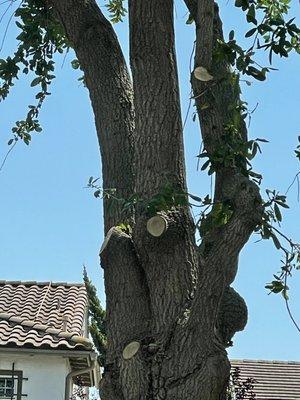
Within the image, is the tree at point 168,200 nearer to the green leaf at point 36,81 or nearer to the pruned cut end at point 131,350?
the pruned cut end at point 131,350

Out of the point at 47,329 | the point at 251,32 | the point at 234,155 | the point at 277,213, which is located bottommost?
the point at 277,213

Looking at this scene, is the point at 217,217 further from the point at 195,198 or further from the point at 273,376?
the point at 273,376

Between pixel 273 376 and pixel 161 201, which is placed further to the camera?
pixel 273 376

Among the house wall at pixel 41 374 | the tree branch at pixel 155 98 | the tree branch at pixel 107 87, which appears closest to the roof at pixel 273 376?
the house wall at pixel 41 374

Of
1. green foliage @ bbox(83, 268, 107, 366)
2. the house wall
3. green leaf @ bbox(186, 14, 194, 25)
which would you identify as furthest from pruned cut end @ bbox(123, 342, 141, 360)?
green foliage @ bbox(83, 268, 107, 366)

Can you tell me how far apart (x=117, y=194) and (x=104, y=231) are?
0.32 m

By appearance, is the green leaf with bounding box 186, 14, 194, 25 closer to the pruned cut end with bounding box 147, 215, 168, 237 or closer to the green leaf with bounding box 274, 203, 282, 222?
the pruned cut end with bounding box 147, 215, 168, 237

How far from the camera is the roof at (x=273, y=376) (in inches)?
928

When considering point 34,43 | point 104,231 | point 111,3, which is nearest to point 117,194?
point 104,231

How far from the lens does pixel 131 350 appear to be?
541cm

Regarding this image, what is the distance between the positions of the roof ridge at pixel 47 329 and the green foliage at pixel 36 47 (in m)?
6.54

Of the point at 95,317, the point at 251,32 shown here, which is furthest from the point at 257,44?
the point at 95,317

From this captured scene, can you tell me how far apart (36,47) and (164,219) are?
271cm

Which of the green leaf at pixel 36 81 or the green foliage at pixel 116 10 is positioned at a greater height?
the green foliage at pixel 116 10
